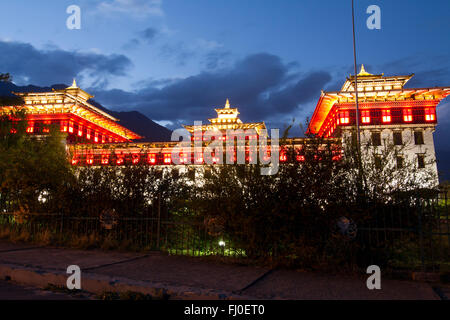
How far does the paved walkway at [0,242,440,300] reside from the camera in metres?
4.39

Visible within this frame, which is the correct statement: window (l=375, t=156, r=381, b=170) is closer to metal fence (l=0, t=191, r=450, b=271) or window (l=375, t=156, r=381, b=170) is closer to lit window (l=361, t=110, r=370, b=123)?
metal fence (l=0, t=191, r=450, b=271)

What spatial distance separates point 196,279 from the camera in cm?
513

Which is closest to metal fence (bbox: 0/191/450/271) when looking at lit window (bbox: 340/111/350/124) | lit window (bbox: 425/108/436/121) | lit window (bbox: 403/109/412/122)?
lit window (bbox: 340/111/350/124)

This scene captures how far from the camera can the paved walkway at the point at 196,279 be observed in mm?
4395

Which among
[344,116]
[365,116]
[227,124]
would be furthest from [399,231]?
[227,124]

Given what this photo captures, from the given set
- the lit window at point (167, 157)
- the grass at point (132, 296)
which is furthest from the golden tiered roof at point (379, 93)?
the grass at point (132, 296)

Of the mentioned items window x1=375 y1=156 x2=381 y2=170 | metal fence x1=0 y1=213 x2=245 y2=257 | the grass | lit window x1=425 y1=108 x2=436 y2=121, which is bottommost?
the grass

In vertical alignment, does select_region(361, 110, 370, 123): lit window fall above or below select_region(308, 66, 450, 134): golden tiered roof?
below

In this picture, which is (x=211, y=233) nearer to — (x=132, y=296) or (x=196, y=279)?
(x=196, y=279)

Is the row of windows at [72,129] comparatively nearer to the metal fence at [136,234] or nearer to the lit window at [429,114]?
the metal fence at [136,234]

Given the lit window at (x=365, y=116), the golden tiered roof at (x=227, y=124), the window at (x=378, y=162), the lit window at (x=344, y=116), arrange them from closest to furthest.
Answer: the window at (x=378, y=162), the lit window at (x=365, y=116), the lit window at (x=344, y=116), the golden tiered roof at (x=227, y=124)

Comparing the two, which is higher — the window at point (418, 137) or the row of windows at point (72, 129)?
the row of windows at point (72, 129)

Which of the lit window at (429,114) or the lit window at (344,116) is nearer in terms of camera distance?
the lit window at (429,114)
